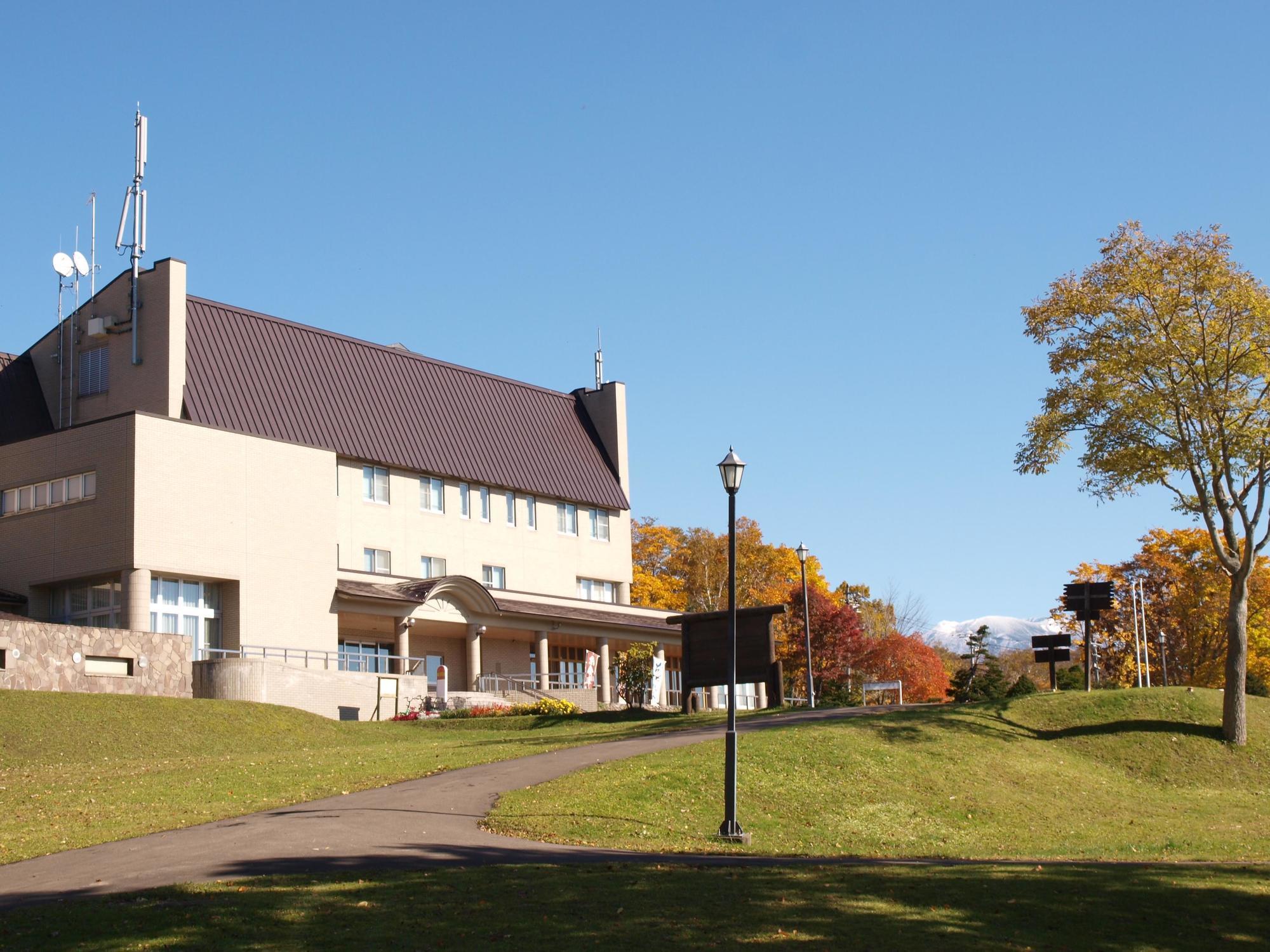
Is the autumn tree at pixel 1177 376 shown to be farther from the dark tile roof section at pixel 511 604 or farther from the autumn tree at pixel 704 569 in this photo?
the autumn tree at pixel 704 569

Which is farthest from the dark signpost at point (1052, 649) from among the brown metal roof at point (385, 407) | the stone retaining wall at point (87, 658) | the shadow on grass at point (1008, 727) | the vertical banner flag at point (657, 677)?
the brown metal roof at point (385, 407)

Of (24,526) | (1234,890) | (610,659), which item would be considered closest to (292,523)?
(24,526)

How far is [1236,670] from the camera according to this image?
29.4 meters

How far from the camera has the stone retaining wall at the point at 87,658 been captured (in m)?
34.5

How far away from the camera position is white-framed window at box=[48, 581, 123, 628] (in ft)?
136

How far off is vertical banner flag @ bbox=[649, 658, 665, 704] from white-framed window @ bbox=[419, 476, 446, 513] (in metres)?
11.2

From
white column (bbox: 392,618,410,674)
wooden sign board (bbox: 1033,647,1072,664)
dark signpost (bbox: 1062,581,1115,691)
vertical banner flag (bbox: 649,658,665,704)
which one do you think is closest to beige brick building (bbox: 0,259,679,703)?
white column (bbox: 392,618,410,674)

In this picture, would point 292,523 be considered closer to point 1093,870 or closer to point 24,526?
point 24,526

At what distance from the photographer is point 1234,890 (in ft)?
42.9

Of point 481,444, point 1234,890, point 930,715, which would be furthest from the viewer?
point 481,444

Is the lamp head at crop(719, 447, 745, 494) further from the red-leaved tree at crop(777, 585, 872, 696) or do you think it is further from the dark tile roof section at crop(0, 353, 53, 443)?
the red-leaved tree at crop(777, 585, 872, 696)

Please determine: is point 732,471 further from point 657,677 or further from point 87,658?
point 657,677

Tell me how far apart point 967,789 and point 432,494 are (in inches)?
1305

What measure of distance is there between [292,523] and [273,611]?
10.4ft
